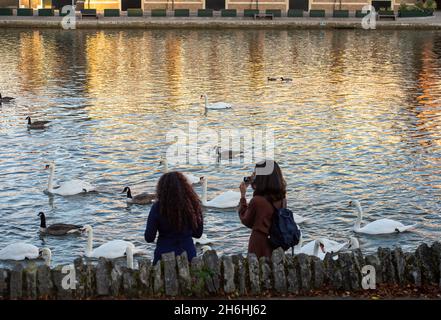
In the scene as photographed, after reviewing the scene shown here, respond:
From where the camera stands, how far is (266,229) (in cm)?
1188

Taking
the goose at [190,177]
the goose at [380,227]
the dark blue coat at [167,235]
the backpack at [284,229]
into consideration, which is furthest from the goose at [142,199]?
the backpack at [284,229]

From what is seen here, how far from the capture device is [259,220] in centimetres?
1177

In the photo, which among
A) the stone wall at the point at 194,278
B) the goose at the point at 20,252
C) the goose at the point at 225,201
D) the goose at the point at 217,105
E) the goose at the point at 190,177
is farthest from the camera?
the goose at the point at 217,105

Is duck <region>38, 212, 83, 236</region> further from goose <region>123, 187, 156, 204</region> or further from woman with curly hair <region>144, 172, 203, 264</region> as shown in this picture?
woman with curly hair <region>144, 172, 203, 264</region>

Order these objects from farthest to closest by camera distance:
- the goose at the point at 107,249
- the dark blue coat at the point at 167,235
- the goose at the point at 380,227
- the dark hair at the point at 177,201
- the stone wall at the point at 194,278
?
the goose at the point at 380,227 < the goose at the point at 107,249 < the dark blue coat at the point at 167,235 < the stone wall at the point at 194,278 < the dark hair at the point at 177,201

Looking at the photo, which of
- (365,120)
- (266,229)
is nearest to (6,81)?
(365,120)

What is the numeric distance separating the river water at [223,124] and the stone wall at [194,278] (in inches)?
270

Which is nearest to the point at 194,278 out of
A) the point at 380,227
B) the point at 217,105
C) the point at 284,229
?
the point at 284,229

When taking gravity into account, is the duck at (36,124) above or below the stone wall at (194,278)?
below

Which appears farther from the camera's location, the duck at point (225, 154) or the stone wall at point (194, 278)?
the duck at point (225, 154)

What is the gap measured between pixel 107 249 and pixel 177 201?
7.39m

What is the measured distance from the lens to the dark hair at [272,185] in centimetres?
1138

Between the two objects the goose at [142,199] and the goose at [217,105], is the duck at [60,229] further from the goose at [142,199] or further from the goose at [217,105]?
the goose at [217,105]
